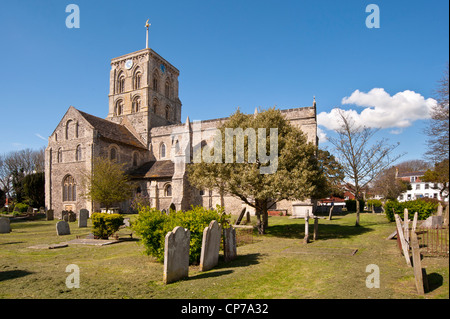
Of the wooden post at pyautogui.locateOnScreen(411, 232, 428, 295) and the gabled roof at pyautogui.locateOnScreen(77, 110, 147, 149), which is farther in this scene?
the gabled roof at pyautogui.locateOnScreen(77, 110, 147, 149)

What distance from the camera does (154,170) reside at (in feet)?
108

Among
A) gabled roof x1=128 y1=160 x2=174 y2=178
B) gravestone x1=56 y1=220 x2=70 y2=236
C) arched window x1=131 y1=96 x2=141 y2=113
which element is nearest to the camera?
gravestone x1=56 y1=220 x2=70 y2=236

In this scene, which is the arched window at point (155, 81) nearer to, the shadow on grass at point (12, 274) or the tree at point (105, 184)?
the tree at point (105, 184)

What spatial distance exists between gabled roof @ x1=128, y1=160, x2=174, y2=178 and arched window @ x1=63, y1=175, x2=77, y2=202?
633cm

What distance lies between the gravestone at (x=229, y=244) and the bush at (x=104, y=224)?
7134 mm

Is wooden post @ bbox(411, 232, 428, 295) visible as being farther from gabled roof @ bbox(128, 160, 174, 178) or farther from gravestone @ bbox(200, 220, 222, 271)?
gabled roof @ bbox(128, 160, 174, 178)

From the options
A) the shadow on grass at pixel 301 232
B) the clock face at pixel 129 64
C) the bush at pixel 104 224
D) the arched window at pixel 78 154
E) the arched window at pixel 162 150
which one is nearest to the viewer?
the bush at pixel 104 224

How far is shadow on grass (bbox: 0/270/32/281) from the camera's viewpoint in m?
7.24

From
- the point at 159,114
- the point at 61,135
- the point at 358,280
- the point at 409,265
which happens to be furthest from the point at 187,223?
the point at 159,114

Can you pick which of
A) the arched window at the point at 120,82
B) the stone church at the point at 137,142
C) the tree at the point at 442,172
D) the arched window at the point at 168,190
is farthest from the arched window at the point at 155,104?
the tree at the point at 442,172

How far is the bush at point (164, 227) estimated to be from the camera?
27.7 feet

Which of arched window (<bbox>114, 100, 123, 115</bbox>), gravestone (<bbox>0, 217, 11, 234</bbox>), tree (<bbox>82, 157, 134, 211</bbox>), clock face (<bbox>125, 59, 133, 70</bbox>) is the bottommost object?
gravestone (<bbox>0, 217, 11, 234</bbox>)

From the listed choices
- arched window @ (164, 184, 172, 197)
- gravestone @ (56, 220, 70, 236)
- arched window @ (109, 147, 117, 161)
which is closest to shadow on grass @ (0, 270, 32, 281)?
gravestone @ (56, 220, 70, 236)
